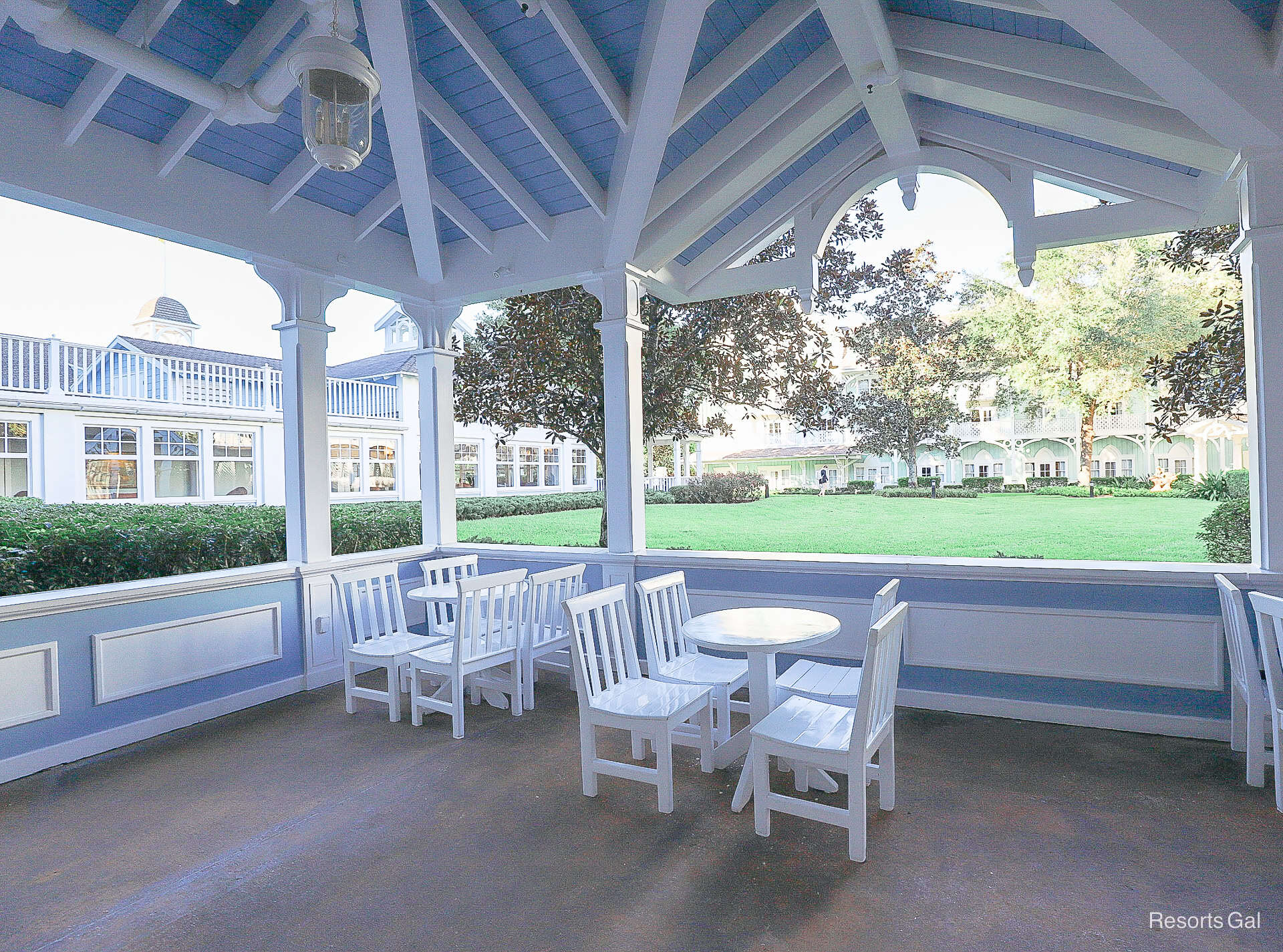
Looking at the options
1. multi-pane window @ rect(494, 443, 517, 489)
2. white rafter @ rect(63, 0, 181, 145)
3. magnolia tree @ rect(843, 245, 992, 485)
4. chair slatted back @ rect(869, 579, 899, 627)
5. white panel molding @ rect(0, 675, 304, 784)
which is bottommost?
white panel molding @ rect(0, 675, 304, 784)

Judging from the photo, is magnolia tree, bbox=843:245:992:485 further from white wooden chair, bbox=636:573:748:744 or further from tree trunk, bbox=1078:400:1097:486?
white wooden chair, bbox=636:573:748:744

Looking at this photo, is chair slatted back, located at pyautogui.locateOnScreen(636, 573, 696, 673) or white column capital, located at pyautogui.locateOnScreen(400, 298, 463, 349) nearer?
chair slatted back, located at pyautogui.locateOnScreen(636, 573, 696, 673)

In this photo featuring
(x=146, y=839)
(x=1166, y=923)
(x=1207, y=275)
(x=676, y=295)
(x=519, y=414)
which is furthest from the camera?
(x=519, y=414)

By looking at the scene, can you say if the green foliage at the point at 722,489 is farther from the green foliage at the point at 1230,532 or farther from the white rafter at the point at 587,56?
the white rafter at the point at 587,56

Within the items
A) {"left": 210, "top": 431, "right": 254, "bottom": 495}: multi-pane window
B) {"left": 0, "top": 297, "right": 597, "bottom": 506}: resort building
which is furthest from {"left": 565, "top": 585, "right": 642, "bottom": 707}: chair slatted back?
{"left": 210, "top": 431, "right": 254, "bottom": 495}: multi-pane window

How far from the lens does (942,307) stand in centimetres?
593

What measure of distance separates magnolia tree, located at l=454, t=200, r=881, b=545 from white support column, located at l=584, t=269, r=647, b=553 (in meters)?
1.39

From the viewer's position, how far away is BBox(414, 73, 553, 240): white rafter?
171 inches

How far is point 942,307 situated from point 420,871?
5.58 meters

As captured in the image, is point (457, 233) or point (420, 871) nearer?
point (420, 871)

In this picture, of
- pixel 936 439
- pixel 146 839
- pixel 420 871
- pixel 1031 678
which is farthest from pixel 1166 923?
pixel 936 439

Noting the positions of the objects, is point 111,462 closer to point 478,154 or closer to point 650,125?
point 478,154

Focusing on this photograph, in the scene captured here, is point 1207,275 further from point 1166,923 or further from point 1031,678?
point 1166,923

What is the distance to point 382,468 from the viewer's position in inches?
533
